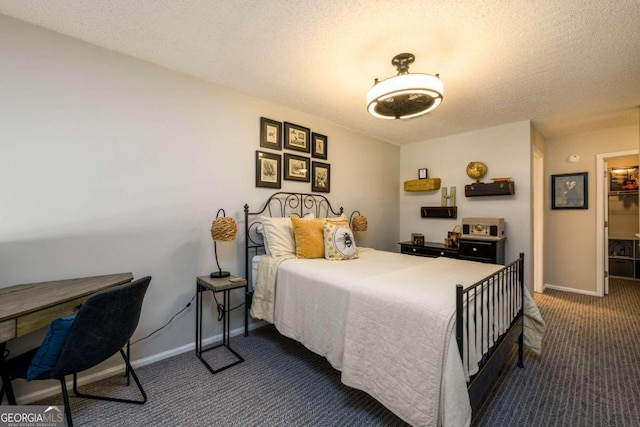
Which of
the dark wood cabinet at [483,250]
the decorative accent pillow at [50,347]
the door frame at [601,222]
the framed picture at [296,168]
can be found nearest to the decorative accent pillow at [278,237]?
the framed picture at [296,168]

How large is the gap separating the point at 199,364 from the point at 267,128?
2325 mm

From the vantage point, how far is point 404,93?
1813 mm

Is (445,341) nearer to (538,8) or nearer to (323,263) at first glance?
(323,263)

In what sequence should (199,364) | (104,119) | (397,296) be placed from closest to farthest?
(397,296), (104,119), (199,364)

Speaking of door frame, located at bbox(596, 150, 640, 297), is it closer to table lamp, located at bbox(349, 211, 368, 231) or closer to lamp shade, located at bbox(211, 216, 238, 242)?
table lamp, located at bbox(349, 211, 368, 231)

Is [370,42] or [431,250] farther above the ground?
[370,42]

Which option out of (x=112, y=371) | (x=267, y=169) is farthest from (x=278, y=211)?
(x=112, y=371)

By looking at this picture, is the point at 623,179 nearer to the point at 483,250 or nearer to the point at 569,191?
the point at 569,191

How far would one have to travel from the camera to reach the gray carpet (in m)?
1.61

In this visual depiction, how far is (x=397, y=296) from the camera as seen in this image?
1.52 metres

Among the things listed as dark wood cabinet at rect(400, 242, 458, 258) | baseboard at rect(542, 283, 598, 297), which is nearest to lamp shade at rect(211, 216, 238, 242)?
dark wood cabinet at rect(400, 242, 458, 258)

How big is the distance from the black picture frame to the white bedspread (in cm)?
155

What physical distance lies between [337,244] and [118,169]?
1904 millimetres

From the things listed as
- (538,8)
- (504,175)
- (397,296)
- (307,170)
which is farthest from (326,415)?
(504,175)
